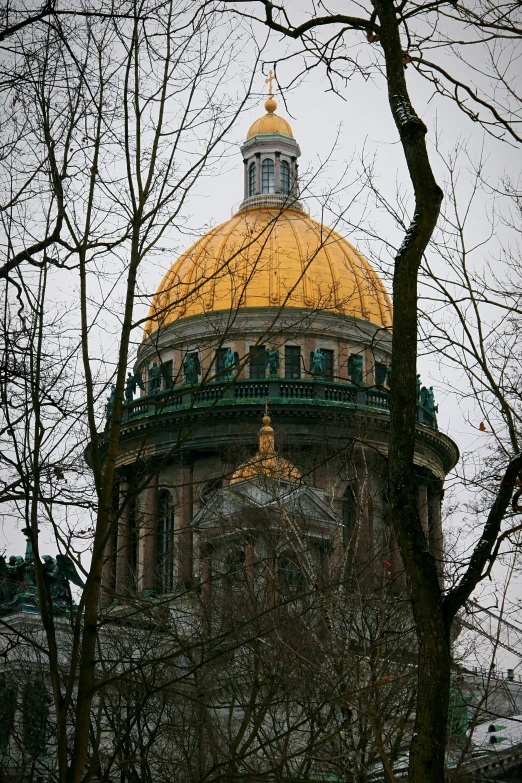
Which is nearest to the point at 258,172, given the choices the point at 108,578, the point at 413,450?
the point at 108,578

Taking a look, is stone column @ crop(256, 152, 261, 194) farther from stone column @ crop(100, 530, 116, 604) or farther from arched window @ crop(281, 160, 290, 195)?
stone column @ crop(100, 530, 116, 604)

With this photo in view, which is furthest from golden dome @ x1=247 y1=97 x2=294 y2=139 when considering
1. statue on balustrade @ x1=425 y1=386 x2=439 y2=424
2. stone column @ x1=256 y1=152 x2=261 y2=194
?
statue on balustrade @ x1=425 y1=386 x2=439 y2=424

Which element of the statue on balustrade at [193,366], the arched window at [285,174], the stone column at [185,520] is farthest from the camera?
the arched window at [285,174]

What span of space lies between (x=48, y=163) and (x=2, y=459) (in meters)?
2.89

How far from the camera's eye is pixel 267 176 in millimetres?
73125

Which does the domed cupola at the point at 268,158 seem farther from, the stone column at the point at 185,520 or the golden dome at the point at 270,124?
the stone column at the point at 185,520

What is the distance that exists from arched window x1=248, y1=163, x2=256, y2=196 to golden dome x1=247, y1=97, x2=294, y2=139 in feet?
6.65

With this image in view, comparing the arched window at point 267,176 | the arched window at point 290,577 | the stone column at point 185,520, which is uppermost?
the arched window at point 267,176

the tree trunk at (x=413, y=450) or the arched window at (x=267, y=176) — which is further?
the arched window at (x=267, y=176)

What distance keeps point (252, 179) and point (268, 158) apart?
5.02 feet

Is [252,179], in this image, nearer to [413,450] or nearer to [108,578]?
[108,578]

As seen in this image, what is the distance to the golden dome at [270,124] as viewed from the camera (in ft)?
246

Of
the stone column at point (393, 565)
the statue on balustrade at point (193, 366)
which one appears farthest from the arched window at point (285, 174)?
the stone column at point (393, 565)

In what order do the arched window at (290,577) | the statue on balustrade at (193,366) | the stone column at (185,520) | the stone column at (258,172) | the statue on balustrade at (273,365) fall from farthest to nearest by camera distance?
the stone column at (258,172) < the statue on balustrade at (273,365) < the stone column at (185,520) < the arched window at (290,577) < the statue on balustrade at (193,366)
